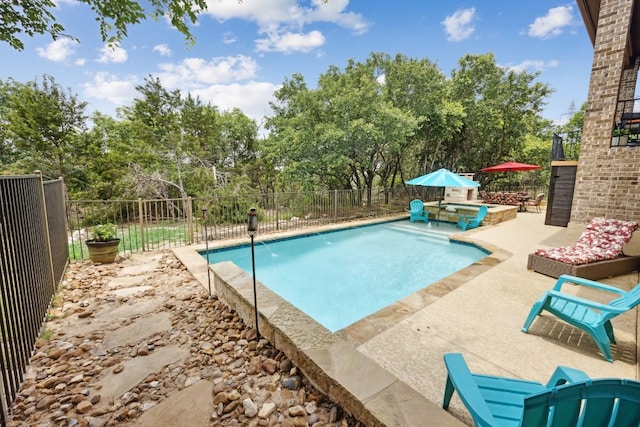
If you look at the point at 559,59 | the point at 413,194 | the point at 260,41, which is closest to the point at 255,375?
the point at 260,41

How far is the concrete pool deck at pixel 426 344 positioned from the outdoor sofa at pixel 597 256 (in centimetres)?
26

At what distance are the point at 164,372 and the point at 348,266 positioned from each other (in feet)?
15.2

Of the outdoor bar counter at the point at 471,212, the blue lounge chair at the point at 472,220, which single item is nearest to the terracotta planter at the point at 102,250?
the blue lounge chair at the point at 472,220

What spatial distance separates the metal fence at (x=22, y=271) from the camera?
186 cm

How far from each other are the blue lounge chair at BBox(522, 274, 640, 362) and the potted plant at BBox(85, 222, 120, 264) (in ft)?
21.0

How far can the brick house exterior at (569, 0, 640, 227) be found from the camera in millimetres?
4672

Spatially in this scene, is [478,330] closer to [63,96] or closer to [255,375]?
[255,375]

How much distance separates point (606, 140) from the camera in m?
4.94

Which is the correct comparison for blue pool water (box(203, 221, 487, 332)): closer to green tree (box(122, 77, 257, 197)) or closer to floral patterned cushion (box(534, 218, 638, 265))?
floral patterned cushion (box(534, 218, 638, 265))

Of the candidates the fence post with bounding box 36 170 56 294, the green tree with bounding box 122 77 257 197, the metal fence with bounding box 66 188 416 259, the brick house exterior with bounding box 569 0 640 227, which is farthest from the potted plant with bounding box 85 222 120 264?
the brick house exterior with bounding box 569 0 640 227

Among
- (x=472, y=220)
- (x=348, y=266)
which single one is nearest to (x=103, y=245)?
(x=348, y=266)

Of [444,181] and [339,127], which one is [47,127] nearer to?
[339,127]

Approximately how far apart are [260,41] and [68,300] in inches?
400

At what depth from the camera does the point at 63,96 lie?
12.8 meters
